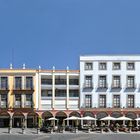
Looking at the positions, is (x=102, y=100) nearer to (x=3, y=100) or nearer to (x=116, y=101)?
(x=116, y=101)

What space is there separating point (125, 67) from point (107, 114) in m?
8.82

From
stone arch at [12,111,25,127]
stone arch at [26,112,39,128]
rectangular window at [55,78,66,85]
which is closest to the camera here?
stone arch at [12,111,25,127]

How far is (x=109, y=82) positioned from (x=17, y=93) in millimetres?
16065

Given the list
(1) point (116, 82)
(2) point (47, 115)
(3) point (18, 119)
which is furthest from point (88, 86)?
(3) point (18, 119)

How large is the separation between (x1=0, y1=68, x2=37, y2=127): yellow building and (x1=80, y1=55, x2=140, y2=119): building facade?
8714mm

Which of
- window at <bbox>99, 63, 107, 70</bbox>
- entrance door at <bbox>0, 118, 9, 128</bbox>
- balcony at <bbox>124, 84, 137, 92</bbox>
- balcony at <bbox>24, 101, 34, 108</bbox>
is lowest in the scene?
entrance door at <bbox>0, 118, 9, 128</bbox>

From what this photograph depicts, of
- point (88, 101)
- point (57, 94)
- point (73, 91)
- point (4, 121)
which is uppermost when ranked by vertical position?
point (73, 91)

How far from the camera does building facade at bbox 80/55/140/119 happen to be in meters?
95.8

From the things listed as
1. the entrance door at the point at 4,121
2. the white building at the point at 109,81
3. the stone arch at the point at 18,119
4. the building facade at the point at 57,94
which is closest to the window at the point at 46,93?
the building facade at the point at 57,94

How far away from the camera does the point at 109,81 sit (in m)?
96.2

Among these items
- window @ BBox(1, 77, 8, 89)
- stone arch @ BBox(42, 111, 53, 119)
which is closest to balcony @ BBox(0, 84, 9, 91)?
window @ BBox(1, 77, 8, 89)

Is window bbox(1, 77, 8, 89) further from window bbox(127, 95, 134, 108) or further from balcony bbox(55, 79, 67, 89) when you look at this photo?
window bbox(127, 95, 134, 108)

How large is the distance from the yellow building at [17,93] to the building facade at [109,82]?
871cm

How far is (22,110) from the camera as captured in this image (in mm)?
95250
